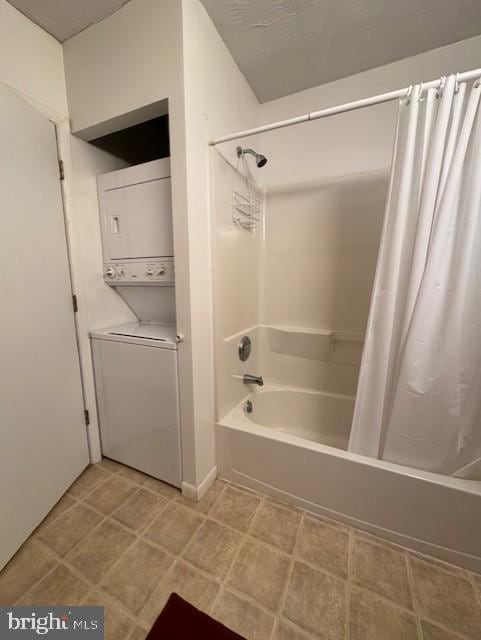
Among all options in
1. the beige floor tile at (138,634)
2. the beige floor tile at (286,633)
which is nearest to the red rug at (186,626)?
the beige floor tile at (138,634)

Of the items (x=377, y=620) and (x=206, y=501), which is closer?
(x=377, y=620)

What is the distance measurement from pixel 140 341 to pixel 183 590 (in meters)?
1.07

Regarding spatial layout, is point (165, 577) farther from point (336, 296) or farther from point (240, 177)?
point (240, 177)

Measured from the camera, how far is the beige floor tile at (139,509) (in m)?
1.23

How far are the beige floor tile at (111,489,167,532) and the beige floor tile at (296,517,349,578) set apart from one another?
75 cm

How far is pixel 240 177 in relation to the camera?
156 centimetres

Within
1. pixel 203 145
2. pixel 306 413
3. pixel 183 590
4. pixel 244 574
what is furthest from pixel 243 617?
pixel 203 145

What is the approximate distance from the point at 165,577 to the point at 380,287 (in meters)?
1.54

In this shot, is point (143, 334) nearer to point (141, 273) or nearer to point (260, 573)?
point (141, 273)

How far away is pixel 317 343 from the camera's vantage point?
1.89 meters

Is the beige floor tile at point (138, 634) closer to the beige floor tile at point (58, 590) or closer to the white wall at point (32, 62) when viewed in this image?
the beige floor tile at point (58, 590)

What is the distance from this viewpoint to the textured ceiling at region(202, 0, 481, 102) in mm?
1154

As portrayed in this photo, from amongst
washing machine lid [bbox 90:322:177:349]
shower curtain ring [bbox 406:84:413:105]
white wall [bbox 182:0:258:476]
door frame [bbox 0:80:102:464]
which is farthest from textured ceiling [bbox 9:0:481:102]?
washing machine lid [bbox 90:322:177:349]

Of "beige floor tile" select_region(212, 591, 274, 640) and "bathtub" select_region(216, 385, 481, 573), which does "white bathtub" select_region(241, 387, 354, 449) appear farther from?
"beige floor tile" select_region(212, 591, 274, 640)
